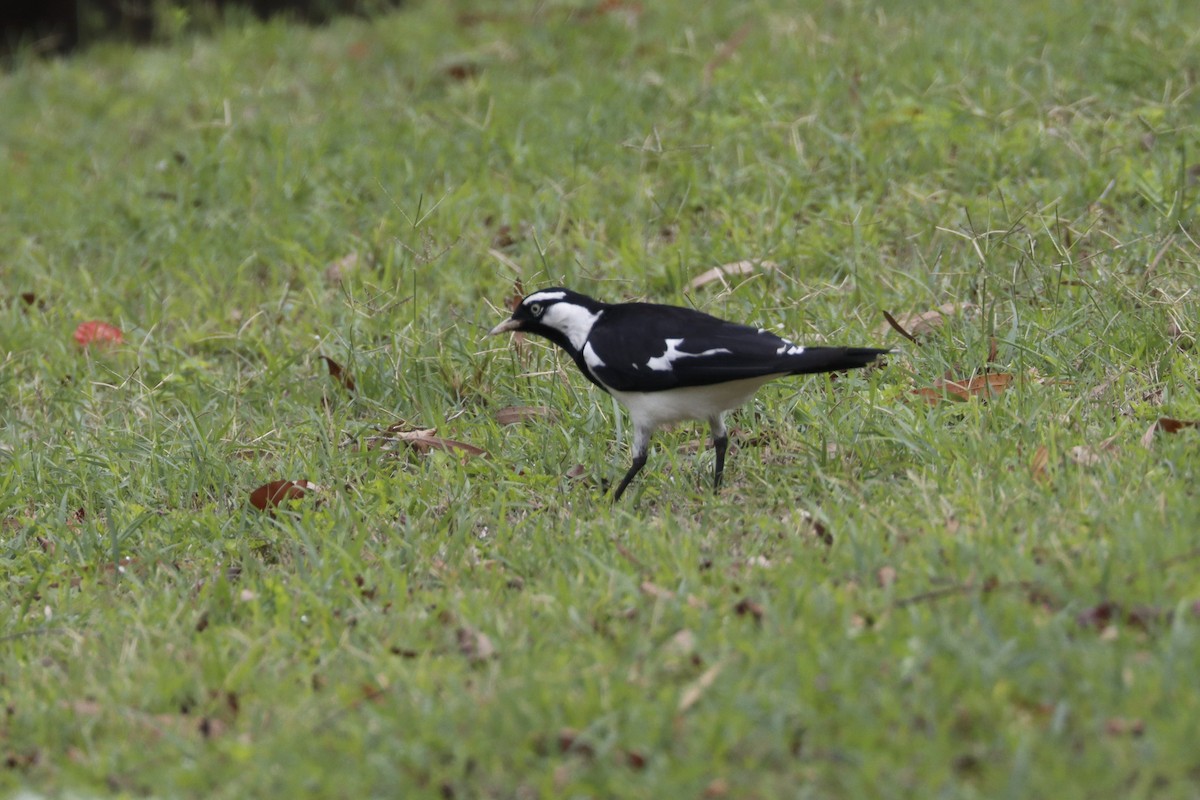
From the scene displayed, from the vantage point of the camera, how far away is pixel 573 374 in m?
5.88

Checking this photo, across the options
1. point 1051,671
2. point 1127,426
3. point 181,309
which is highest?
point 1051,671

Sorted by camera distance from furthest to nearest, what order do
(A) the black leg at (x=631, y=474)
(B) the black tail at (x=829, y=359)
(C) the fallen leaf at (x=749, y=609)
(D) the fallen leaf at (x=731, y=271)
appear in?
(D) the fallen leaf at (x=731, y=271) → (A) the black leg at (x=631, y=474) → (B) the black tail at (x=829, y=359) → (C) the fallen leaf at (x=749, y=609)

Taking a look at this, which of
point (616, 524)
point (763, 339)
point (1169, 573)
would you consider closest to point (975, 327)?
point (763, 339)

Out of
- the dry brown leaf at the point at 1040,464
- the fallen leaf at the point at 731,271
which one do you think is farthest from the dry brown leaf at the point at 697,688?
the fallen leaf at the point at 731,271

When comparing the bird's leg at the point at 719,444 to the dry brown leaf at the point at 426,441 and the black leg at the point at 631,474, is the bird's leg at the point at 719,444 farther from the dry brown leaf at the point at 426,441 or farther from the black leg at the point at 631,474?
the dry brown leaf at the point at 426,441

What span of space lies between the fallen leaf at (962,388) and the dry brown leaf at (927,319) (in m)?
0.56

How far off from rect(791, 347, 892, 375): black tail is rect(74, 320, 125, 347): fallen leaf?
140 inches

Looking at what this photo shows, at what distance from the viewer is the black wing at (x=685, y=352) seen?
438 cm

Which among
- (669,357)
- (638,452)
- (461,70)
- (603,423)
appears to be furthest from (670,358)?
(461,70)

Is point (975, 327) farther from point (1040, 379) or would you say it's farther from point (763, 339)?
point (763, 339)

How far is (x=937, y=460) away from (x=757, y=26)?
5.06 metres

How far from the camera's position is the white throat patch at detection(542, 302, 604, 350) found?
507cm

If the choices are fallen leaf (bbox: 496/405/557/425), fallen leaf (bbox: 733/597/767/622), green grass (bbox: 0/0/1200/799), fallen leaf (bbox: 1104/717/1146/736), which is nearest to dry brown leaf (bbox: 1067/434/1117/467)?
green grass (bbox: 0/0/1200/799)

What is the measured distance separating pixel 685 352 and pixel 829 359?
1.66 ft
